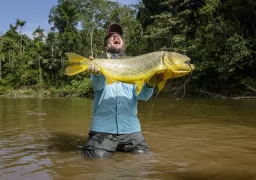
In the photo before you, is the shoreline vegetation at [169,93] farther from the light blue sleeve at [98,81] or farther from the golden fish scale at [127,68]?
the golden fish scale at [127,68]

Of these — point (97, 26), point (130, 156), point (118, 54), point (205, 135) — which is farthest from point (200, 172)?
point (97, 26)

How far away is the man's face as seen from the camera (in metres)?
4.92

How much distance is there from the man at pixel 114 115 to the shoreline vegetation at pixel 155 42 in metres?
1.63

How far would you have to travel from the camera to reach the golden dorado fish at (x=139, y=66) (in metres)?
4.01

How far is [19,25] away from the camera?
5403 cm

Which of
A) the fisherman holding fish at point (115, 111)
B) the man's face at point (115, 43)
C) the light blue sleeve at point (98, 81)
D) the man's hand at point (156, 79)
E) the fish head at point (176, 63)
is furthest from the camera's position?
the man's face at point (115, 43)

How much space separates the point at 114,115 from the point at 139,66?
1.03 meters

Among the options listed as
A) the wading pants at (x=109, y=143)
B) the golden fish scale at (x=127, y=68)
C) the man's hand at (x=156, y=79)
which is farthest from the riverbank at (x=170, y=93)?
the golden fish scale at (x=127, y=68)

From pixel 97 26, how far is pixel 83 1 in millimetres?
3796

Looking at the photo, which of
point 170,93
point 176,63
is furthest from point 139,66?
point 170,93

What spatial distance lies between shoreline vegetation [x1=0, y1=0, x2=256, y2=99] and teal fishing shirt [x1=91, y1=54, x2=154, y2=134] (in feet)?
5.30

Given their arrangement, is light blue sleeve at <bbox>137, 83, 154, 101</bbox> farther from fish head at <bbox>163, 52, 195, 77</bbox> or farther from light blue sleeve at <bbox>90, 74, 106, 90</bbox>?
fish head at <bbox>163, 52, 195, 77</bbox>

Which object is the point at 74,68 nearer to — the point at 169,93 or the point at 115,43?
the point at 115,43

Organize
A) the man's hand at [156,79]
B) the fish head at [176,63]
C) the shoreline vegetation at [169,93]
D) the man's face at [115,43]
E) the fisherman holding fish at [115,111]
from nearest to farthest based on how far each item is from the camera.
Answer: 1. the fish head at [176,63]
2. the man's hand at [156,79]
3. the fisherman holding fish at [115,111]
4. the man's face at [115,43]
5. the shoreline vegetation at [169,93]
